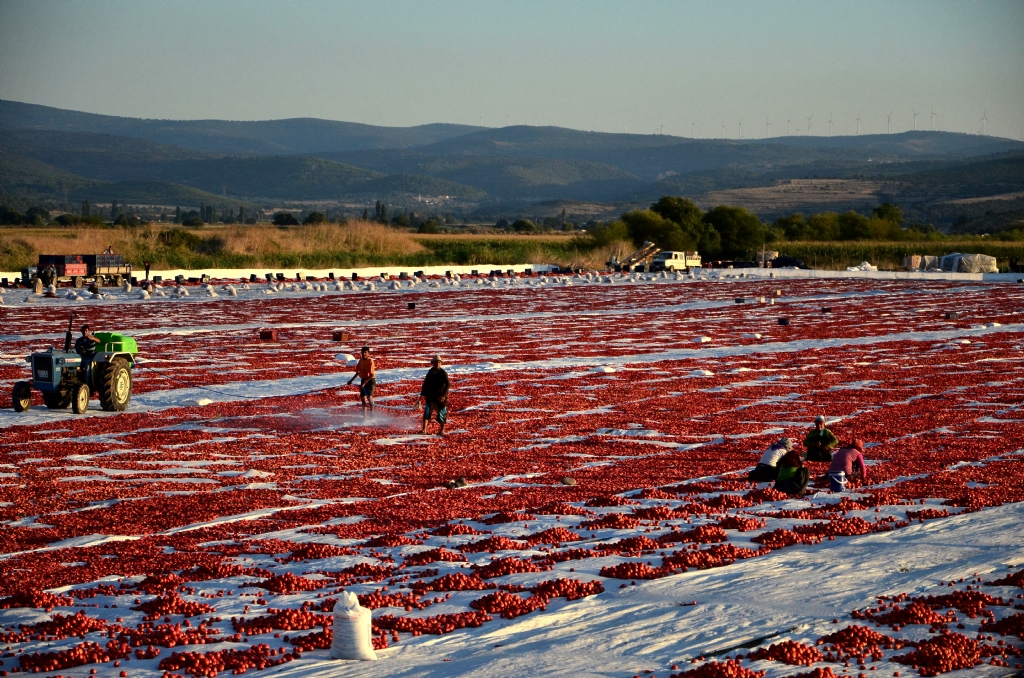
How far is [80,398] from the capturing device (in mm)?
25938

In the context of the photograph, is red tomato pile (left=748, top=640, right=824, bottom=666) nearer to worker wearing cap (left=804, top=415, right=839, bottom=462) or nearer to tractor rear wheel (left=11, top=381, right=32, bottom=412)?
worker wearing cap (left=804, top=415, right=839, bottom=462)

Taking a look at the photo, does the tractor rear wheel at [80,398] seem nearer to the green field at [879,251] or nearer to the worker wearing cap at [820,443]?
the worker wearing cap at [820,443]

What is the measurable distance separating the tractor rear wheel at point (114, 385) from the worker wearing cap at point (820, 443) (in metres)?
14.2

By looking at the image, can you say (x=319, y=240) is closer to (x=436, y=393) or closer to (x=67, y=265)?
(x=67, y=265)

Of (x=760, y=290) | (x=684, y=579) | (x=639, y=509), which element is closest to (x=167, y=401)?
(x=639, y=509)

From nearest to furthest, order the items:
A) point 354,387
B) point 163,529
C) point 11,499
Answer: point 163,529 → point 11,499 → point 354,387

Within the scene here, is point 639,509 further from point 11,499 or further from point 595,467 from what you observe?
point 11,499

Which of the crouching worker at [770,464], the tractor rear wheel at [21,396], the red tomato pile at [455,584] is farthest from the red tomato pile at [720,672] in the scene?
the tractor rear wheel at [21,396]

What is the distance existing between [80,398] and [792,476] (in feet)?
48.8

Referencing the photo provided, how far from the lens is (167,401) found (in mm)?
28281

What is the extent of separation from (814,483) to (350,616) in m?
9.67

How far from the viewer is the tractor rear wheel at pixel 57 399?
26719 mm

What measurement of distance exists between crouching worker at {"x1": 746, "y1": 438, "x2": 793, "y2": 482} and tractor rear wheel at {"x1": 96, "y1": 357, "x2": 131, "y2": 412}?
13.9 meters

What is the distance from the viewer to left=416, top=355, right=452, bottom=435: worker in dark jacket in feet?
75.9
